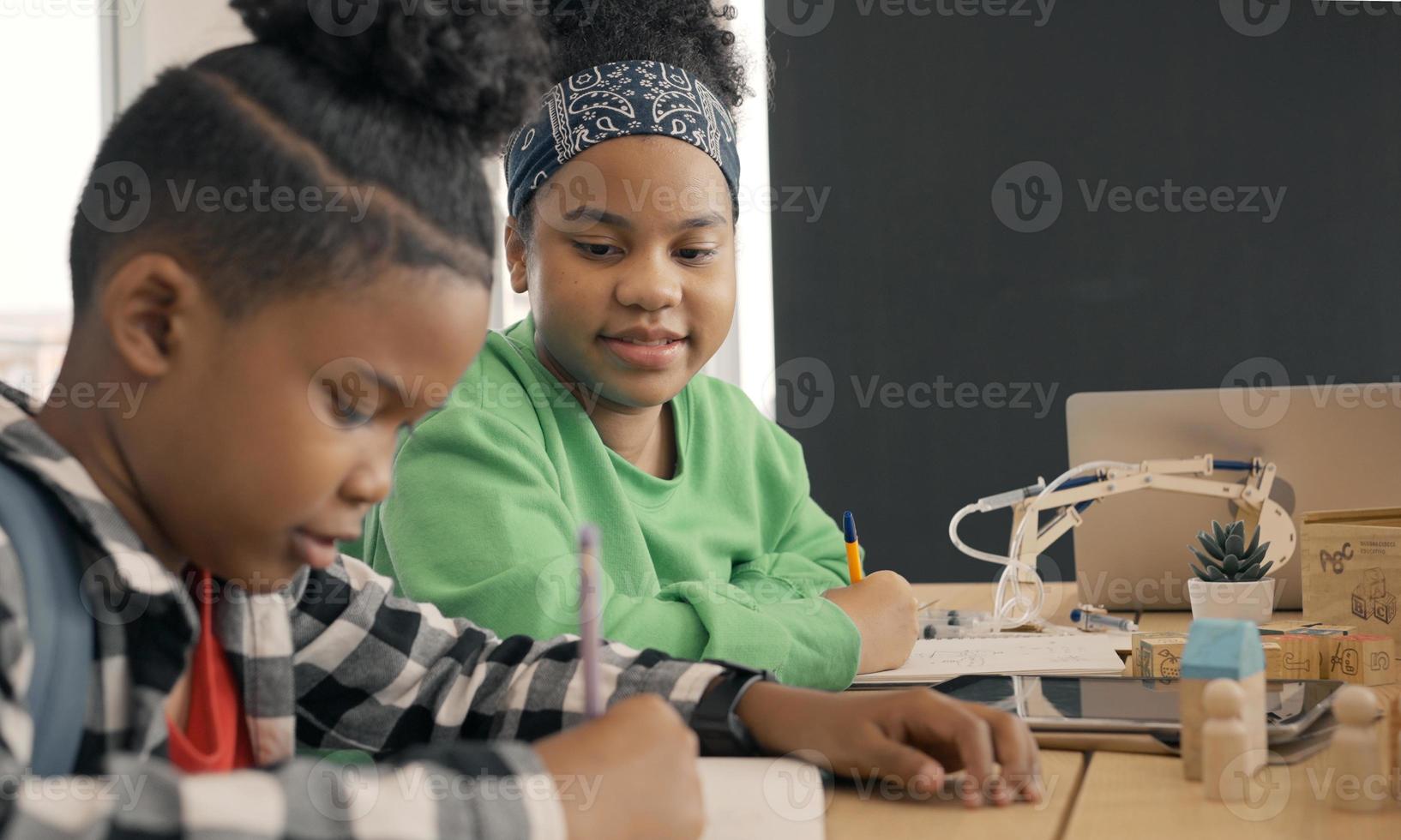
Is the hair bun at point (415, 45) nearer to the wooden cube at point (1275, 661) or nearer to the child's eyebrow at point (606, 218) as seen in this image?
the child's eyebrow at point (606, 218)

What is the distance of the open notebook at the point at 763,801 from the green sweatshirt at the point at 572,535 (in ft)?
1.13

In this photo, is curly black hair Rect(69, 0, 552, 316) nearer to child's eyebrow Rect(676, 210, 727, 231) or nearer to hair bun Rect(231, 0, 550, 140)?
hair bun Rect(231, 0, 550, 140)

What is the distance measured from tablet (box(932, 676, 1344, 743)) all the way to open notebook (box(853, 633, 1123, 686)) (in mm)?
84

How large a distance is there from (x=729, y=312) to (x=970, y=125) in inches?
89.5

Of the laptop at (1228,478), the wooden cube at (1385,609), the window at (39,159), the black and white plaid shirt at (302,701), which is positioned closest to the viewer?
the black and white plaid shirt at (302,701)

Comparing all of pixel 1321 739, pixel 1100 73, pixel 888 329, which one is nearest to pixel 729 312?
pixel 1321 739

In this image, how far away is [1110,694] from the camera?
984 mm

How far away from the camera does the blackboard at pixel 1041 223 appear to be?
338cm

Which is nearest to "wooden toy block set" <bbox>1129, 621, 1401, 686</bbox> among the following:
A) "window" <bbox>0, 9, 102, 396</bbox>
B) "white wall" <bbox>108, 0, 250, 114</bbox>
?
"window" <bbox>0, 9, 102, 396</bbox>

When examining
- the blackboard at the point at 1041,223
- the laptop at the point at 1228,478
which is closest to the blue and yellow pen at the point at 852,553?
the laptop at the point at 1228,478

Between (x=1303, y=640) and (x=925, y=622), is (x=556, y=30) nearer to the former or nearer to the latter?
(x=925, y=622)

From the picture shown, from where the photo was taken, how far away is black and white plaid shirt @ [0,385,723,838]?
53 centimetres

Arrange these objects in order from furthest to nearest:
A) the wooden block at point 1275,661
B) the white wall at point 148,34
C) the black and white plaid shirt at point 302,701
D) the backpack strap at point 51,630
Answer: the white wall at point 148,34 < the wooden block at point 1275,661 < the backpack strap at point 51,630 < the black and white plaid shirt at point 302,701

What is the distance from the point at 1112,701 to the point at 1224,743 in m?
0.21
